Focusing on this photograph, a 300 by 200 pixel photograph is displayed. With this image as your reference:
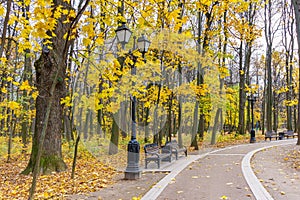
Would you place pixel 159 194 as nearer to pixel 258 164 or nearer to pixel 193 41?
pixel 258 164

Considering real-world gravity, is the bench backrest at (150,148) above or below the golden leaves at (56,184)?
above

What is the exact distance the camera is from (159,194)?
6250 mm

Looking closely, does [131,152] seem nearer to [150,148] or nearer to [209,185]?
[150,148]

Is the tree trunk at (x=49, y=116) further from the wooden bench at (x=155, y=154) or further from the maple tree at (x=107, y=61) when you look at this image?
the wooden bench at (x=155, y=154)

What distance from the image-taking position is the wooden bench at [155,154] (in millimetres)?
9797

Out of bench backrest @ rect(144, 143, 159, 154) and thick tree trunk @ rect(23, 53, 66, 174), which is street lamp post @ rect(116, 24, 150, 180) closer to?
bench backrest @ rect(144, 143, 159, 154)

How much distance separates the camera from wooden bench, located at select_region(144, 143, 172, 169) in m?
9.80

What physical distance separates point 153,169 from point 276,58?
30.1 metres

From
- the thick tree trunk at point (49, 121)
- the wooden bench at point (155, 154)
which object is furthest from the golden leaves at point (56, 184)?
the wooden bench at point (155, 154)

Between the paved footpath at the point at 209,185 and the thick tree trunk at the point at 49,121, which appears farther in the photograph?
the thick tree trunk at the point at 49,121

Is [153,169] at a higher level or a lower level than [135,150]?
lower

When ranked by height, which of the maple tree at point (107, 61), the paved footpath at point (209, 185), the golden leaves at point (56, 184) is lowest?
the golden leaves at point (56, 184)

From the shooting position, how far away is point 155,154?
386 inches

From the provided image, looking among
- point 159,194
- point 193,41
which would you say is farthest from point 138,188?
point 193,41
